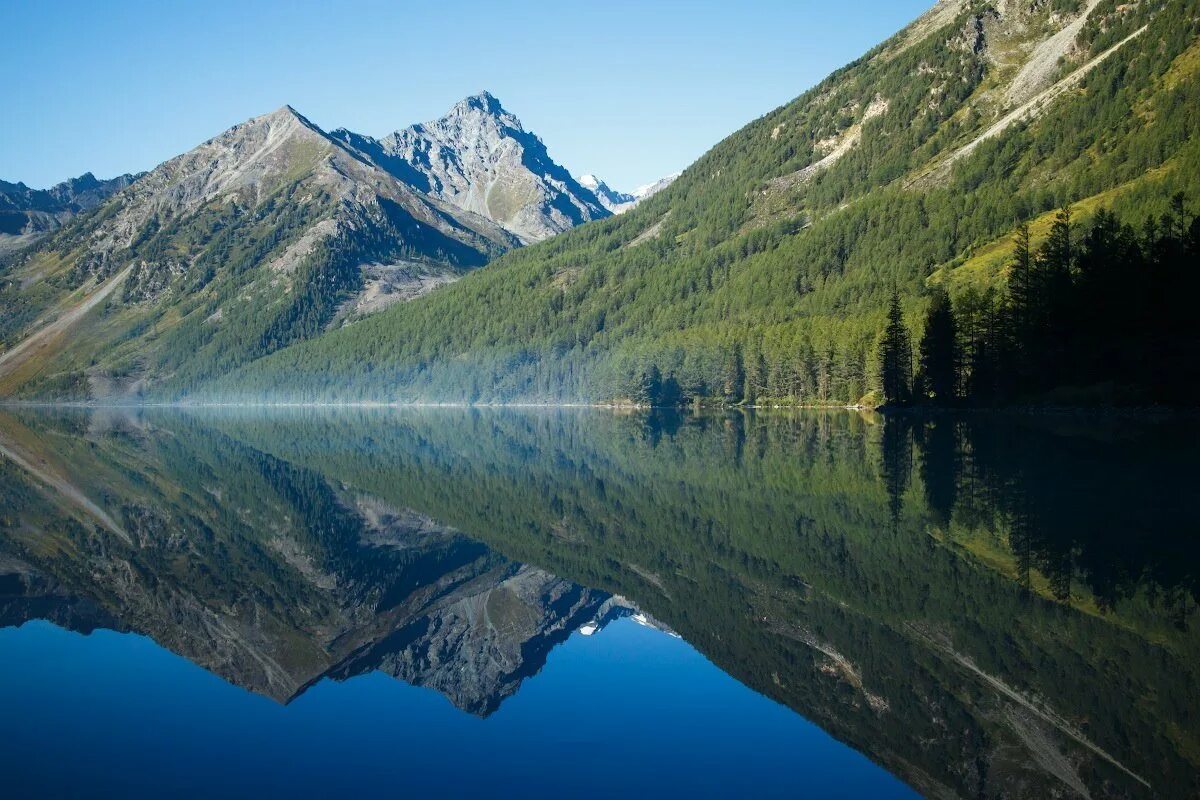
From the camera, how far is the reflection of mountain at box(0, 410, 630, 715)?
2000 centimetres

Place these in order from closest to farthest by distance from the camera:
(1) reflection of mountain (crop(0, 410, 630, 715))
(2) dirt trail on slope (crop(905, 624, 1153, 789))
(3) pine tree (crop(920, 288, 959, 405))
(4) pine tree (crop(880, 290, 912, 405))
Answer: (2) dirt trail on slope (crop(905, 624, 1153, 789)), (1) reflection of mountain (crop(0, 410, 630, 715)), (3) pine tree (crop(920, 288, 959, 405)), (4) pine tree (crop(880, 290, 912, 405))

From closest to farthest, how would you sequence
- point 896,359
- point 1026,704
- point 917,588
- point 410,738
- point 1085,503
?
point 1026,704, point 410,738, point 917,588, point 1085,503, point 896,359

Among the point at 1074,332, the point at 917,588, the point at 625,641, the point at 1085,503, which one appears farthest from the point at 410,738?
the point at 1074,332

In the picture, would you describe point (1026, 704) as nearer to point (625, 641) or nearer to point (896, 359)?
point (625, 641)

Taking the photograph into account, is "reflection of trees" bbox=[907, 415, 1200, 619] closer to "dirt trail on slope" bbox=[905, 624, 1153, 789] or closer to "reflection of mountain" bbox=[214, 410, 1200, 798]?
"reflection of mountain" bbox=[214, 410, 1200, 798]

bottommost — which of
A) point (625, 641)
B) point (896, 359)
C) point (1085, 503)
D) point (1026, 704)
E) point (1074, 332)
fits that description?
point (896, 359)

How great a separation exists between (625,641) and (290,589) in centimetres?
1180

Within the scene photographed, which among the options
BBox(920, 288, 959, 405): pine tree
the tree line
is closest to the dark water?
the tree line

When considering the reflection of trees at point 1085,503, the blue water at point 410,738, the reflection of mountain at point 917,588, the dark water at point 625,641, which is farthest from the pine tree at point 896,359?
the blue water at point 410,738

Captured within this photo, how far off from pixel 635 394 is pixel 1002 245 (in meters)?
74.3

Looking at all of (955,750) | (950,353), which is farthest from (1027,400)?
(955,750)

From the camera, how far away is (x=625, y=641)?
21.7 m

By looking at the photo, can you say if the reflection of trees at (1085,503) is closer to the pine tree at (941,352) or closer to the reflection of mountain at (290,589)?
the reflection of mountain at (290,589)

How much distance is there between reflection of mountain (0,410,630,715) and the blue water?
39.9 inches
